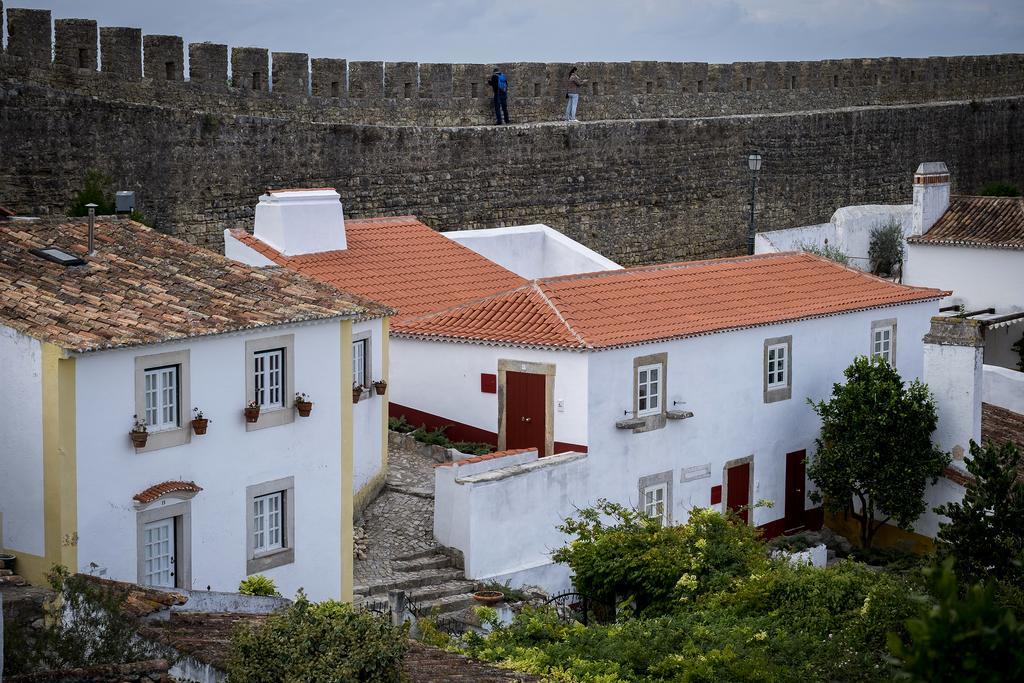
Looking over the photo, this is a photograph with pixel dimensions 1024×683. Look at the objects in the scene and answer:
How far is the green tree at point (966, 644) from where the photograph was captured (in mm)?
5105

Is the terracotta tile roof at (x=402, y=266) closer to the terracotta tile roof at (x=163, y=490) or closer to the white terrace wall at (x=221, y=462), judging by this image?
the white terrace wall at (x=221, y=462)

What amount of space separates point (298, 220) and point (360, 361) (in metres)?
3.66

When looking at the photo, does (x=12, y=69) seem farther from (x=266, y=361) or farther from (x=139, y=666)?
(x=139, y=666)

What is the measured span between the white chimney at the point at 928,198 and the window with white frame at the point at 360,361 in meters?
14.7

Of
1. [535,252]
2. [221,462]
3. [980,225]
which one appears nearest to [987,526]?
[221,462]

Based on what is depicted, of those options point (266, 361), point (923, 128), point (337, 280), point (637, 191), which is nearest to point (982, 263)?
point (637, 191)

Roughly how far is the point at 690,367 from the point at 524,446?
2.13 metres

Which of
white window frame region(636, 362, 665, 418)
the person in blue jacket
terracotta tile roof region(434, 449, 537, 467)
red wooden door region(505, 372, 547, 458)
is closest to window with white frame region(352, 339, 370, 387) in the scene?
terracotta tile roof region(434, 449, 537, 467)

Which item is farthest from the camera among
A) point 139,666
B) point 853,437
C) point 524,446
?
point 853,437

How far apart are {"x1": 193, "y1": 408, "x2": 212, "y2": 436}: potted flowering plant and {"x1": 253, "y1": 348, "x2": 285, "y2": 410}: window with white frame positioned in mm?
578

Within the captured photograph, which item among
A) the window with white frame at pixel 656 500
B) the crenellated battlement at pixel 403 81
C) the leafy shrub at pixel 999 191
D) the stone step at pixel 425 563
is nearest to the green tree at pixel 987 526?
the window with white frame at pixel 656 500

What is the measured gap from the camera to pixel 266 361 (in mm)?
12305

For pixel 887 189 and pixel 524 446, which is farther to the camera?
pixel 887 189

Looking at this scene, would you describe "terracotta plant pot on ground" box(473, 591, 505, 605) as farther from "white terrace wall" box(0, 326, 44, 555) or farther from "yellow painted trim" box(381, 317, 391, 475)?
"white terrace wall" box(0, 326, 44, 555)
